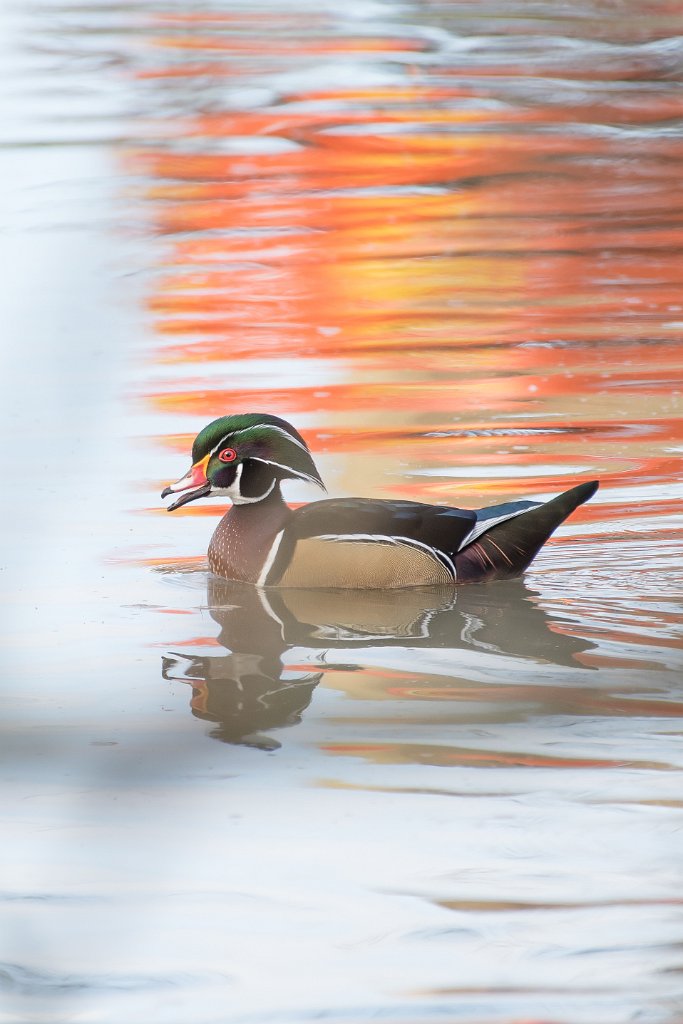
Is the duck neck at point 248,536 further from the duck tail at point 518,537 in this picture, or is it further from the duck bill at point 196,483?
the duck tail at point 518,537

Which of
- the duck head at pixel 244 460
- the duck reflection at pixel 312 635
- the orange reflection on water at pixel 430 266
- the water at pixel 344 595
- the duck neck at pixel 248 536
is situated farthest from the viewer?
the orange reflection on water at pixel 430 266

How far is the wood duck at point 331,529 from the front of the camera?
620 centimetres

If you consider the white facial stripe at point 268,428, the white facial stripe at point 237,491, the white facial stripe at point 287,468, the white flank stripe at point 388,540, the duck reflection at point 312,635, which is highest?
the white facial stripe at point 268,428

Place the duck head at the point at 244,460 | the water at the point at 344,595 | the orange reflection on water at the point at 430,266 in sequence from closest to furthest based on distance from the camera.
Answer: the water at the point at 344,595, the duck head at the point at 244,460, the orange reflection on water at the point at 430,266

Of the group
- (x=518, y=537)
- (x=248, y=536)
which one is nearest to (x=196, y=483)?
(x=248, y=536)

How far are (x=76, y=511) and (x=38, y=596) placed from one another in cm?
92

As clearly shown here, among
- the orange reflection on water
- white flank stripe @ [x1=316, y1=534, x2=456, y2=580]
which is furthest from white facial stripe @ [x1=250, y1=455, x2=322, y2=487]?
the orange reflection on water

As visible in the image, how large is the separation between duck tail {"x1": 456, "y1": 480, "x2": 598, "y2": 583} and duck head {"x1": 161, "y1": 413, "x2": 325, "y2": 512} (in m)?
0.71

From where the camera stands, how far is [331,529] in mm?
6227

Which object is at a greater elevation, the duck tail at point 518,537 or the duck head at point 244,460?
the duck head at point 244,460

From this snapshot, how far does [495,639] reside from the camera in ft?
18.6

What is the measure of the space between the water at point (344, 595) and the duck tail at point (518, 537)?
5.7 inches

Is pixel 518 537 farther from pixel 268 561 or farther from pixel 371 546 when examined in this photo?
pixel 268 561

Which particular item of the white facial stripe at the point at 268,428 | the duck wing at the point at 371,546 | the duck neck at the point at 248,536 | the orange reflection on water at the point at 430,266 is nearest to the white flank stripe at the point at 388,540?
the duck wing at the point at 371,546
